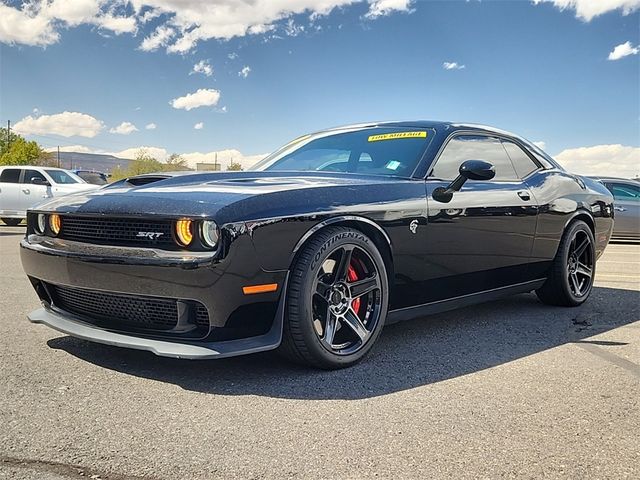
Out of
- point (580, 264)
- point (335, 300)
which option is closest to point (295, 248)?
point (335, 300)

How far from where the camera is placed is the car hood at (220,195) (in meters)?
2.69

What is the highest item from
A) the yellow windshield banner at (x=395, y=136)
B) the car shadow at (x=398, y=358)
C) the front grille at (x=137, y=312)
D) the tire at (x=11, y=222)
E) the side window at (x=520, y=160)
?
the yellow windshield banner at (x=395, y=136)

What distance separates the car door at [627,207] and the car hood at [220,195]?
397 inches

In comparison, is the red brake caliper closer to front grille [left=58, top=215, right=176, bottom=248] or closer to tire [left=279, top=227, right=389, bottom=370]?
tire [left=279, top=227, right=389, bottom=370]

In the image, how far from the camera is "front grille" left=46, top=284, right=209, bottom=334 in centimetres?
271

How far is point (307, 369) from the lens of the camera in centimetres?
300

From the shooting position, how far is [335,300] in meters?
3.04

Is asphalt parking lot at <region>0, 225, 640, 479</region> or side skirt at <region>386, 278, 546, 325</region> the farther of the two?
side skirt at <region>386, 278, 546, 325</region>

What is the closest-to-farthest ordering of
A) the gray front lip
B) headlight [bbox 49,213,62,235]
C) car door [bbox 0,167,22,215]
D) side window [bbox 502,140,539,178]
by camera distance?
the gray front lip
headlight [bbox 49,213,62,235]
side window [bbox 502,140,539,178]
car door [bbox 0,167,22,215]

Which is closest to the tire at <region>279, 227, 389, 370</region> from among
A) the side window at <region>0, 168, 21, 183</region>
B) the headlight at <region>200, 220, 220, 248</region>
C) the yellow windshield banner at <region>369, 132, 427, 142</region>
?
the headlight at <region>200, 220, 220, 248</region>

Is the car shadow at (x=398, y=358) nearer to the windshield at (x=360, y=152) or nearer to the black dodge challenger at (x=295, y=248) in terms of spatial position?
the black dodge challenger at (x=295, y=248)

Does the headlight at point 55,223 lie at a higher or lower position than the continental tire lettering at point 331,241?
higher

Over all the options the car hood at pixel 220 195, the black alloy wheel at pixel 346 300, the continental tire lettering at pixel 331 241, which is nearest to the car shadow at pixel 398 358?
the black alloy wheel at pixel 346 300

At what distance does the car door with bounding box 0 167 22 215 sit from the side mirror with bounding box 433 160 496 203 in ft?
42.3
